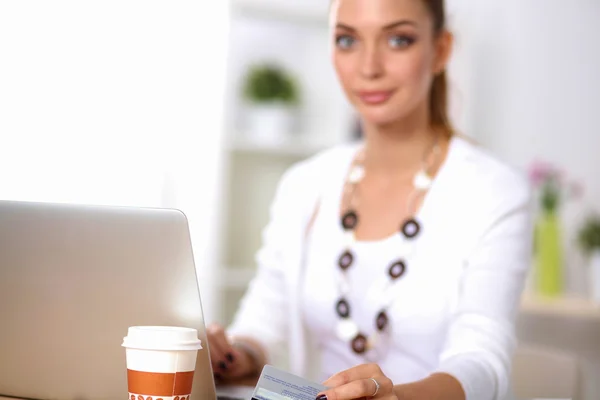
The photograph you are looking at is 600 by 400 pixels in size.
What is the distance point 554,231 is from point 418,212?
1.97m

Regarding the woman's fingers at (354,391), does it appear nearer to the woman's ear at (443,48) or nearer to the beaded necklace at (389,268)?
the beaded necklace at (389,268)

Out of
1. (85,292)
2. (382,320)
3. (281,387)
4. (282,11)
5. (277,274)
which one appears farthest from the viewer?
(282,11)

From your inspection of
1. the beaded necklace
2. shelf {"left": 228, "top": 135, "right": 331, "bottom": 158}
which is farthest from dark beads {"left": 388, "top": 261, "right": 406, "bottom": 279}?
shelf {"left": 228, "top": 135, "right": 331, "bottom": 158}

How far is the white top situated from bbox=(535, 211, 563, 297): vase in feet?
5.94

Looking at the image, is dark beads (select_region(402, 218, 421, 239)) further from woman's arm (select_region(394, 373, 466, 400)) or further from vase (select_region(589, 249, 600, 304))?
vase (select_region(589, 249, 600, 304))

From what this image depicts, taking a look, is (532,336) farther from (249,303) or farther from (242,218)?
(249,303)

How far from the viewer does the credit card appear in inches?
Result: 33.7

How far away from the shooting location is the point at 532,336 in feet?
10.7

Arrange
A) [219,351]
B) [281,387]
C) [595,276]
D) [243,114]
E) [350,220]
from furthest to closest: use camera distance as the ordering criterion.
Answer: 1. [243,114]
2. [595,276]
3. [350,220]
4. [219,351]
5. [281,387]

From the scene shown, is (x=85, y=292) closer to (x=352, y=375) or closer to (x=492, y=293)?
(x=352, y=375)

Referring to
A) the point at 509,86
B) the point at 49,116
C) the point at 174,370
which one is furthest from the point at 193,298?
the point at 509,86

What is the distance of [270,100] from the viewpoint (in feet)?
12.2

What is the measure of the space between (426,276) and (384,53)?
426mm

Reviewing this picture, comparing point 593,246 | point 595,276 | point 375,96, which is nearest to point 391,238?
point 375,96
